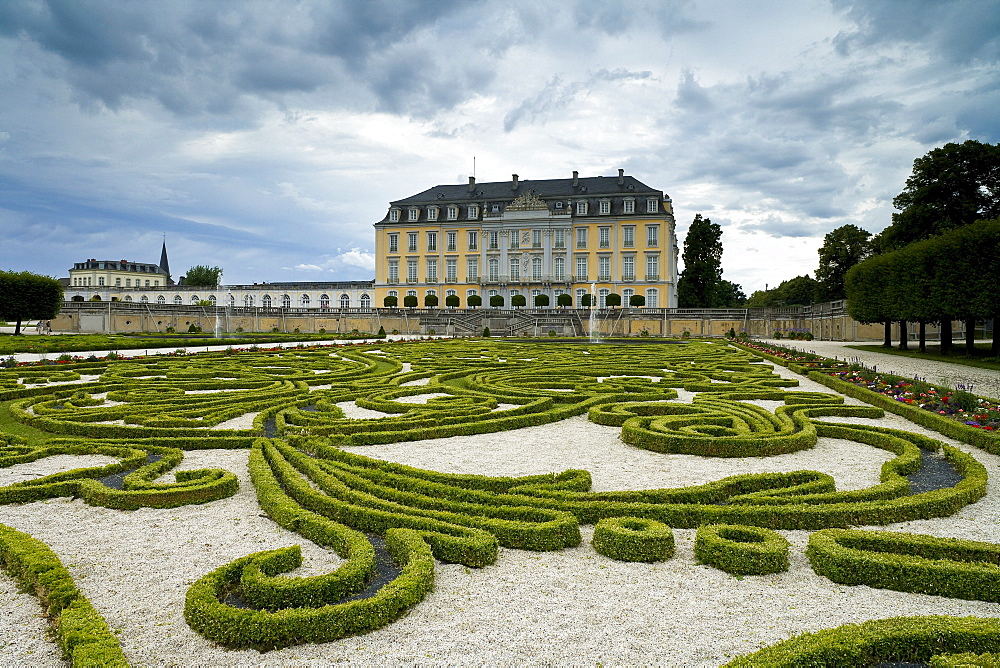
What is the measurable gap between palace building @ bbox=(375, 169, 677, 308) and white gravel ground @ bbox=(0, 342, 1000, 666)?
45618mm

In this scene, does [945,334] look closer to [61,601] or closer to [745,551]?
[745,551]

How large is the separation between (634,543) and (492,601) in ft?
2.86

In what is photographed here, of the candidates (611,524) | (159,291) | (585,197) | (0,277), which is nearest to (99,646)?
(611,524)

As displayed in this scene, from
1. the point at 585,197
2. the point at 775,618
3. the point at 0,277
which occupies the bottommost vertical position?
the point at 775,618

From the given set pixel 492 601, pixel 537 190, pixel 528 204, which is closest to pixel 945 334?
pixel 492 601

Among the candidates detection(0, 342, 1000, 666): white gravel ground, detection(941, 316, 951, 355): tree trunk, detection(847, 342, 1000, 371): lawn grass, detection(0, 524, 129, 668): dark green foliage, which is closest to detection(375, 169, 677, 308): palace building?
detection(847, 342, 1000, 371): lawn grass

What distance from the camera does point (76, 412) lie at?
6.46m

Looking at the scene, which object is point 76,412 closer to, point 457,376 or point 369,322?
point 457,376

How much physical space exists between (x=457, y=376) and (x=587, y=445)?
17.1 feet

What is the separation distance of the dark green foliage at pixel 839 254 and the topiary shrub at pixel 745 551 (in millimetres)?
48117

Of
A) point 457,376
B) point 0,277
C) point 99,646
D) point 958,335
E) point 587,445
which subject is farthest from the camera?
point 958,335

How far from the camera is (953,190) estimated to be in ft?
103

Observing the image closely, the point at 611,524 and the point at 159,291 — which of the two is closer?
the point at 611,524

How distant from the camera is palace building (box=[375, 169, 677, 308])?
51875mm
